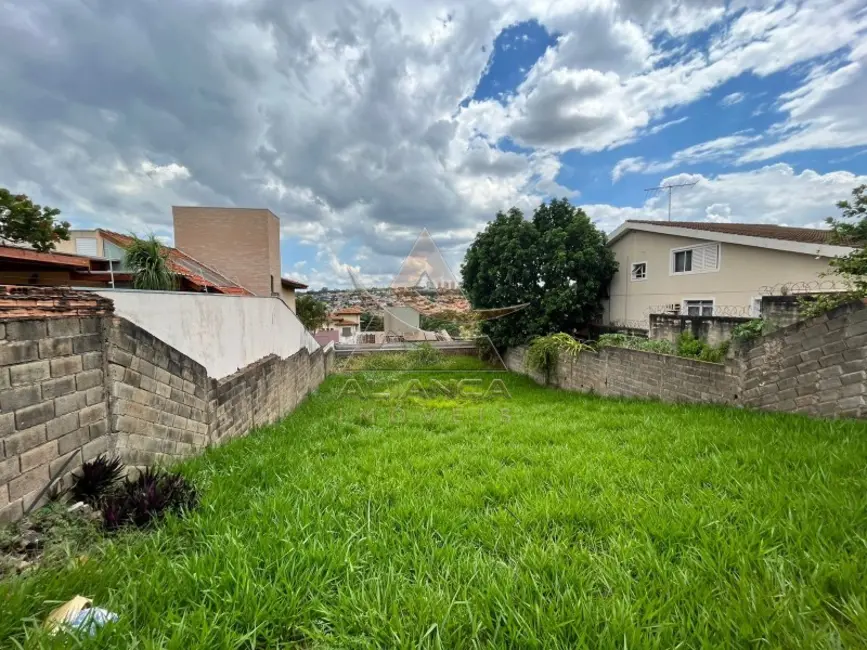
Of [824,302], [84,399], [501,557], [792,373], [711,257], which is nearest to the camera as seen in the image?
[501,557]

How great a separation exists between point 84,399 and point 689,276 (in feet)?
37.0

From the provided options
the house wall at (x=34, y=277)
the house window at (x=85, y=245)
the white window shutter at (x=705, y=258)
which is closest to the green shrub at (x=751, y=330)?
the white window shutter at (x=705, y=258)

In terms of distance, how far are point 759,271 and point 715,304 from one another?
43.9 inches

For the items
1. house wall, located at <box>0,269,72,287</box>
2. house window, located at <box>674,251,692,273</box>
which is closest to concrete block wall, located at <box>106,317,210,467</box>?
house wall, located at <box>0,269,72,287</box>

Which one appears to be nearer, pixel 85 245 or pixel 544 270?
Answer: pixel 85 245

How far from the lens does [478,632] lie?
4.35ft

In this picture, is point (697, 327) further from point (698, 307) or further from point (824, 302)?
point (698, 307)

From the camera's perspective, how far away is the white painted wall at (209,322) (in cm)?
295

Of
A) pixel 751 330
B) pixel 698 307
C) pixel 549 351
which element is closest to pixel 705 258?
pixel 698 307

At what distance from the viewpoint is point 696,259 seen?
8.95m

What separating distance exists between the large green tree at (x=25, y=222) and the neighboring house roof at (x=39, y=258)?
7.52 feet

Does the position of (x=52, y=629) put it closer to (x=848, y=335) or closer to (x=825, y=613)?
(x=825, y=613)

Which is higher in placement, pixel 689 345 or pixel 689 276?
pixel 689 276

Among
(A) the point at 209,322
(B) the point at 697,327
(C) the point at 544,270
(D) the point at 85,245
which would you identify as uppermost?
(D) the point at 85,245
